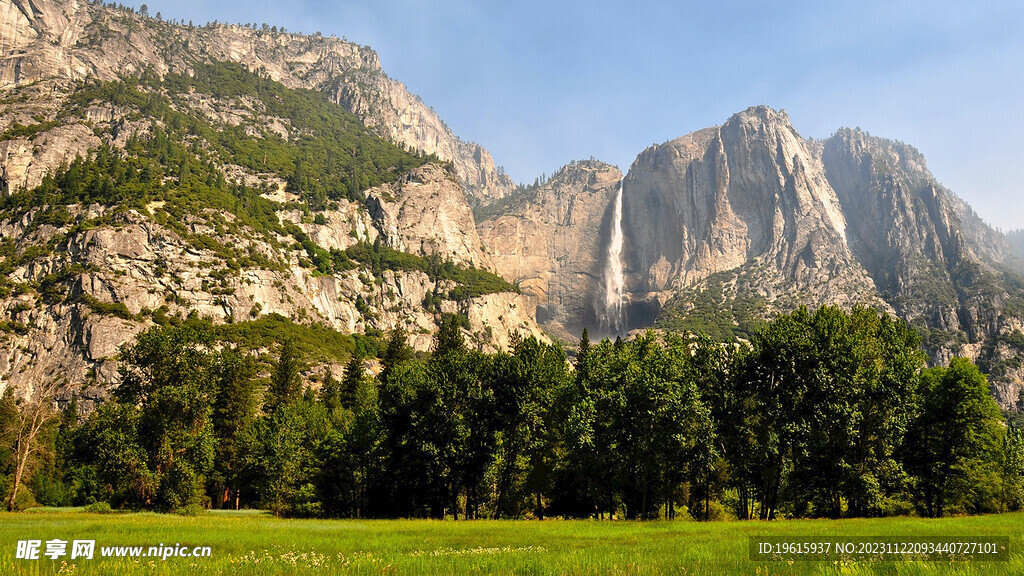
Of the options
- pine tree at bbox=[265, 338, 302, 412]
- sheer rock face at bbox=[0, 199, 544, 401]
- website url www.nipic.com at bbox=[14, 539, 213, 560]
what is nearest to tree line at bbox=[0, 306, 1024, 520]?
pine tree at bbox=[265, 338, 302, 412]

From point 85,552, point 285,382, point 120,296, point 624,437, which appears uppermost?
point 120,296

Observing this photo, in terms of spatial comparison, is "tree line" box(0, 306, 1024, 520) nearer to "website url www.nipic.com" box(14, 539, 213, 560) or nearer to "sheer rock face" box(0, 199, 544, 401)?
"website url www.nipic.com" box(14, 539, 213, 560)

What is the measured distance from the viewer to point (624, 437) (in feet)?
140

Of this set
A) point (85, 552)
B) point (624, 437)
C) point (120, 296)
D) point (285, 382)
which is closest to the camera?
point (85, 552)

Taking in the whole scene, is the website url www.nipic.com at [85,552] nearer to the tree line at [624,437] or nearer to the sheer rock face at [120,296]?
the tree line at [624,437]

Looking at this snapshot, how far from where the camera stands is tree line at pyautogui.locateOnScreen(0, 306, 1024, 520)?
131 ft

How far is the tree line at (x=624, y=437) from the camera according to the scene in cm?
3988

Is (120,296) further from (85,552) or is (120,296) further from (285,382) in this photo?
(85,552)

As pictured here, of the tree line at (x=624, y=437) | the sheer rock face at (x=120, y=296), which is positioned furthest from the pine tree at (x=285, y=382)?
the sheer rock face at (x=120, y=296)

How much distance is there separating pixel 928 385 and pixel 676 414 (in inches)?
844

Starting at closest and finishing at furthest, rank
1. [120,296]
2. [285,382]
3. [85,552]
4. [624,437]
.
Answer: [85,552], [624,437], [285,382], [120,296]

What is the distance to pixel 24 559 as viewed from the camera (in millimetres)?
12094

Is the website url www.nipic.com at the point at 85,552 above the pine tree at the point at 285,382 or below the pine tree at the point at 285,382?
below

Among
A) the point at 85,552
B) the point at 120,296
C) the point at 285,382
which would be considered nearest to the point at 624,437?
the point at 85,552
